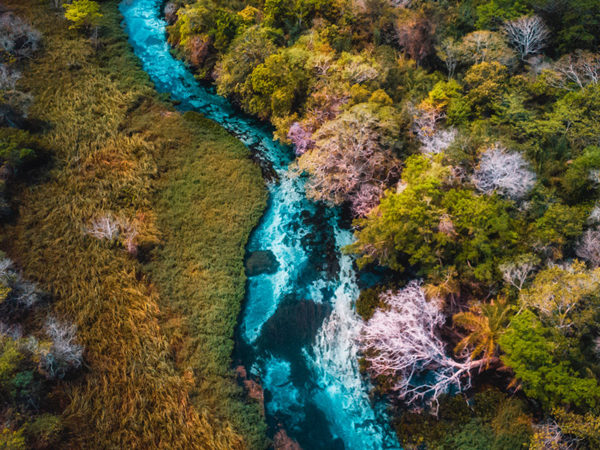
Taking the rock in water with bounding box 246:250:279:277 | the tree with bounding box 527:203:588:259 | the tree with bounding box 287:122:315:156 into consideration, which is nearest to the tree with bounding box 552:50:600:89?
the tree with bounding box 527:203:588:259

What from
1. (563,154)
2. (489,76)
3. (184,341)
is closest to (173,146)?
(184,341)

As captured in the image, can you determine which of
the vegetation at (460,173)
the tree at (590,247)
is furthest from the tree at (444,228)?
the tree at (590,247)

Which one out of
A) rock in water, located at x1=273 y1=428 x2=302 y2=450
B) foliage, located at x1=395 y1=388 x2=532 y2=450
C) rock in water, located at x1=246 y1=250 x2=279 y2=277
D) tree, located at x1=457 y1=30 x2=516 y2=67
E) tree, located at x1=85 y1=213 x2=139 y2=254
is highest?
tree, located at x1=457 y1=30 x2=516 y2=67

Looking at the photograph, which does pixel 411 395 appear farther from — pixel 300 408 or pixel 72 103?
pixel 72 103

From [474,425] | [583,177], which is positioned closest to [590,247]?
[583,177]

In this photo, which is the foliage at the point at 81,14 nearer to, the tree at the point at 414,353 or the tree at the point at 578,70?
the tree at the point at 414,353

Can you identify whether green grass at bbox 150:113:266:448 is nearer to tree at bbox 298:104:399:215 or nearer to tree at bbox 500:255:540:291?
tree at bbox 298:104:399:215
